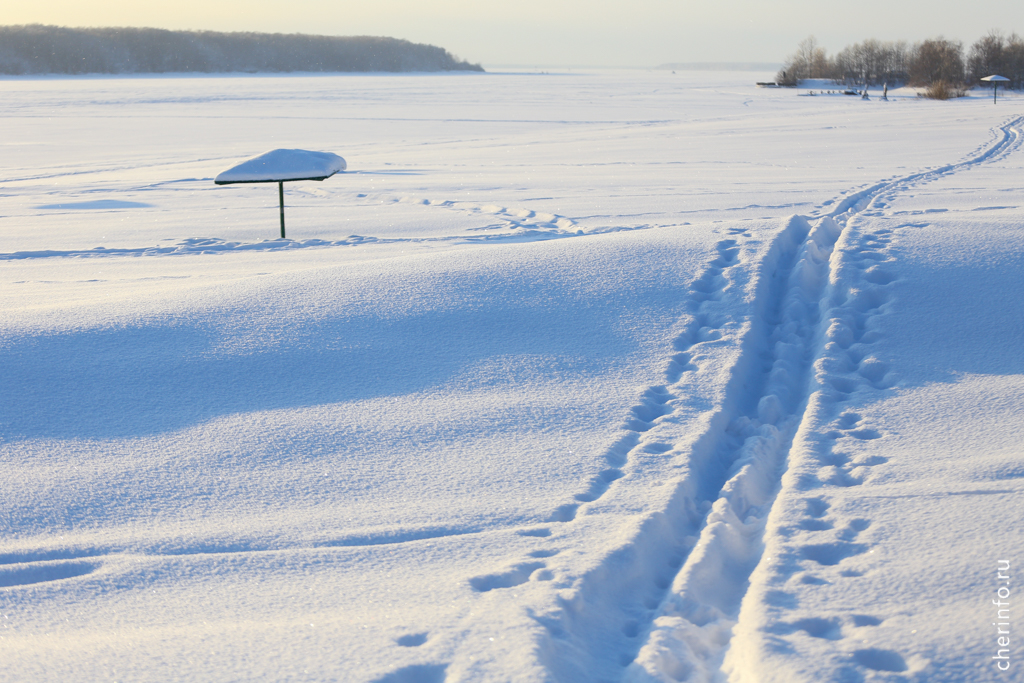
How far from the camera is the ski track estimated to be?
262cm

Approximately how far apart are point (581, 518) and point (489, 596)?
0.67 m

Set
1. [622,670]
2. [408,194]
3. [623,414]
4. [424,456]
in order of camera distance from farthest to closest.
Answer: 1. [408,194]
2. [623,414]
3. [424,456]
4. [622,670]

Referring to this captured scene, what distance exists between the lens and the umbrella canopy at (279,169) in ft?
29.2

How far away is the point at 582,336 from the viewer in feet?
17.7

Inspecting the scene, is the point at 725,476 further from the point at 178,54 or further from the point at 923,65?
the point at 178,54

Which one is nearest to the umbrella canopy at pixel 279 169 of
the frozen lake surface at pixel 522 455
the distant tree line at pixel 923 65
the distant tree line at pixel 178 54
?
the frozen lake surface at pixel 522 455

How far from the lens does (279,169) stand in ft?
29.7

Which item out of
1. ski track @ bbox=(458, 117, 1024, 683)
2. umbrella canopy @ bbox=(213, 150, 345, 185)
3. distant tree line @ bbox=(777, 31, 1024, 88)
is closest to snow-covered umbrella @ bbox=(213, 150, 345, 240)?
umbrella canopy @ bbox=(213, 150, 345, 185)

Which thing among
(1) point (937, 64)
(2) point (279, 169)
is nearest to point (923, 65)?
(1) point (937, 64)

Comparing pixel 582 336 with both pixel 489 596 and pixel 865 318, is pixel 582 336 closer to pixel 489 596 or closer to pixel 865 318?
pixel 865 318

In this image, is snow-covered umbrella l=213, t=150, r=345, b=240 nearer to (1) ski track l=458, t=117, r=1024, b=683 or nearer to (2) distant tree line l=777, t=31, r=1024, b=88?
(1) ski track l=458, t=117, r=1024, b=683

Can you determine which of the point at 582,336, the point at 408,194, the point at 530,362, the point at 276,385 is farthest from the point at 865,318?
the point at 408,194

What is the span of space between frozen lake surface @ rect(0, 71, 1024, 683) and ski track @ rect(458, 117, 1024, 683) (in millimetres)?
16

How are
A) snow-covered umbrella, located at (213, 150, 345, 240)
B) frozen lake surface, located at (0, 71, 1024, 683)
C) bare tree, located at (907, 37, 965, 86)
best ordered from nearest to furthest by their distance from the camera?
frozen lake surface, located at (0, 71, 1024, 683), snow-covered umbrella, located at (213, 150, 345, 240), bare tree, located at (907, 37, 965, 86)
